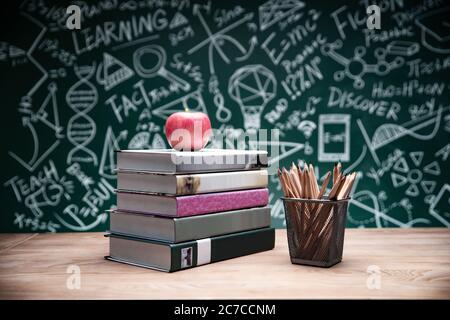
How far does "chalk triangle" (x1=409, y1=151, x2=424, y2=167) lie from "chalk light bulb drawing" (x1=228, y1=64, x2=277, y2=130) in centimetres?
50

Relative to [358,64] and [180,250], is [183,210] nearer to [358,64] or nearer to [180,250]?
[180,250]

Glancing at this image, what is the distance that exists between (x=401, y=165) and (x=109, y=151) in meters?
0.97

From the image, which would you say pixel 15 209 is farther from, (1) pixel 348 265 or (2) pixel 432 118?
(2) pixel 432 118

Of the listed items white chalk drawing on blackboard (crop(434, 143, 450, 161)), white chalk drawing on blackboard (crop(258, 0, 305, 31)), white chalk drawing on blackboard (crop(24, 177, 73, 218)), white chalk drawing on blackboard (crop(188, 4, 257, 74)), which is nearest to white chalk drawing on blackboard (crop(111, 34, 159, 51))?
white chalk drawing on blackboard (crop(188, 4, 257, 74))

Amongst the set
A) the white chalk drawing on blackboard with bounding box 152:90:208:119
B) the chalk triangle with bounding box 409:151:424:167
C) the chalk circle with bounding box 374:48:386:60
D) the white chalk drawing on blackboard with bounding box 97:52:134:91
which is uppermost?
the chalk circle with bounding box 374:48:386:60

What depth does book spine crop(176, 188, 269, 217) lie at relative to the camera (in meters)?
1.13

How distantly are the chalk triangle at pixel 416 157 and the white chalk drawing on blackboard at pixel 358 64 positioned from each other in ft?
0.92

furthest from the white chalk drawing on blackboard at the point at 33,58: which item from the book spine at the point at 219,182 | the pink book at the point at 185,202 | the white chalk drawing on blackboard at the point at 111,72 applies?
the book spine at the point at 219,182

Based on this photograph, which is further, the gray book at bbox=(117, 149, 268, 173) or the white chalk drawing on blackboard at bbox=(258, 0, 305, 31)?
the white chalk drawing on blackboard at bbox=(258, 0, 305, 31)

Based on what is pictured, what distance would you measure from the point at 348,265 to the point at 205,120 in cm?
48

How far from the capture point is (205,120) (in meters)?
1.30

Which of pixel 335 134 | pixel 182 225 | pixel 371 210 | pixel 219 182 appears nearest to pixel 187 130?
pixel 219 182

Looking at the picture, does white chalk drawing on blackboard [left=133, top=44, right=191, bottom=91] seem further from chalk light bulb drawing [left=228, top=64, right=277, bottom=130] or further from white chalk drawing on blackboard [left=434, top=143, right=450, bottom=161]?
white chalk drawing on blackboard [left=434, top=143, right=450, bottom=161]

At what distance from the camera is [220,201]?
1225 mm
